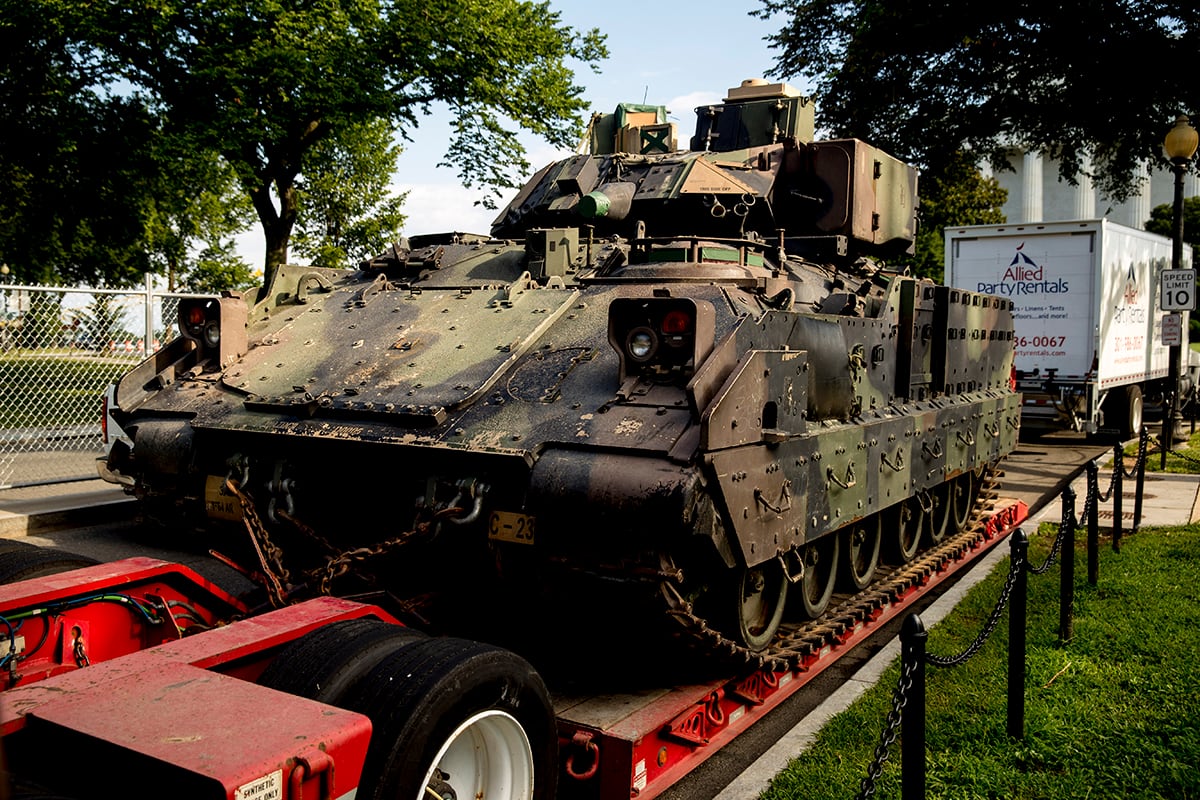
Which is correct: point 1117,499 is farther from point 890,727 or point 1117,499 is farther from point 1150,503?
point 890,727

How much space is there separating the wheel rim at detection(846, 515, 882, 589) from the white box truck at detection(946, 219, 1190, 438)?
10171 millimetres

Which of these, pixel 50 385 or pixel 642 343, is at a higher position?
pixel 642 343

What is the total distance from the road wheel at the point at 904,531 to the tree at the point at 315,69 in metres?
11.8

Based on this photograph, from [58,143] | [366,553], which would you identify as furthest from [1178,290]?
[58,143]

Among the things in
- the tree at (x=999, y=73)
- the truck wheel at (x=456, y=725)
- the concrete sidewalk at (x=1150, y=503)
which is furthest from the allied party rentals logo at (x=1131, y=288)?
the truck wheel at (x=456, y=725)

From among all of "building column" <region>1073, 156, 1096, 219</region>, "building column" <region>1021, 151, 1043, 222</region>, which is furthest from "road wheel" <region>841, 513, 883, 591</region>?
"building column" <region>1073, 156, 1096, 219</region>

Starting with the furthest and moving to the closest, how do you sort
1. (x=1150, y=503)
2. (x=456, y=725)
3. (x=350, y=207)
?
(x=350, y=207)
(x=1150, y=503)
(x=456, y=725)

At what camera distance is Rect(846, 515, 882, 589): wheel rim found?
7312mm

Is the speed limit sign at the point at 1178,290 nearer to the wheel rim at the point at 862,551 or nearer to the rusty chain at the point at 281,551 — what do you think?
the wheel rim at the point at 862,551

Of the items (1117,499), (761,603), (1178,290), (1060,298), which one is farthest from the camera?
(1060,298)

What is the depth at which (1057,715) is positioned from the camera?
18.3 ft

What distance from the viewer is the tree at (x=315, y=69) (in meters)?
16.8

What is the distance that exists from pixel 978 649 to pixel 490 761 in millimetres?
2710

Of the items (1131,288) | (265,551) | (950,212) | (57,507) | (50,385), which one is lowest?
(57,507)
